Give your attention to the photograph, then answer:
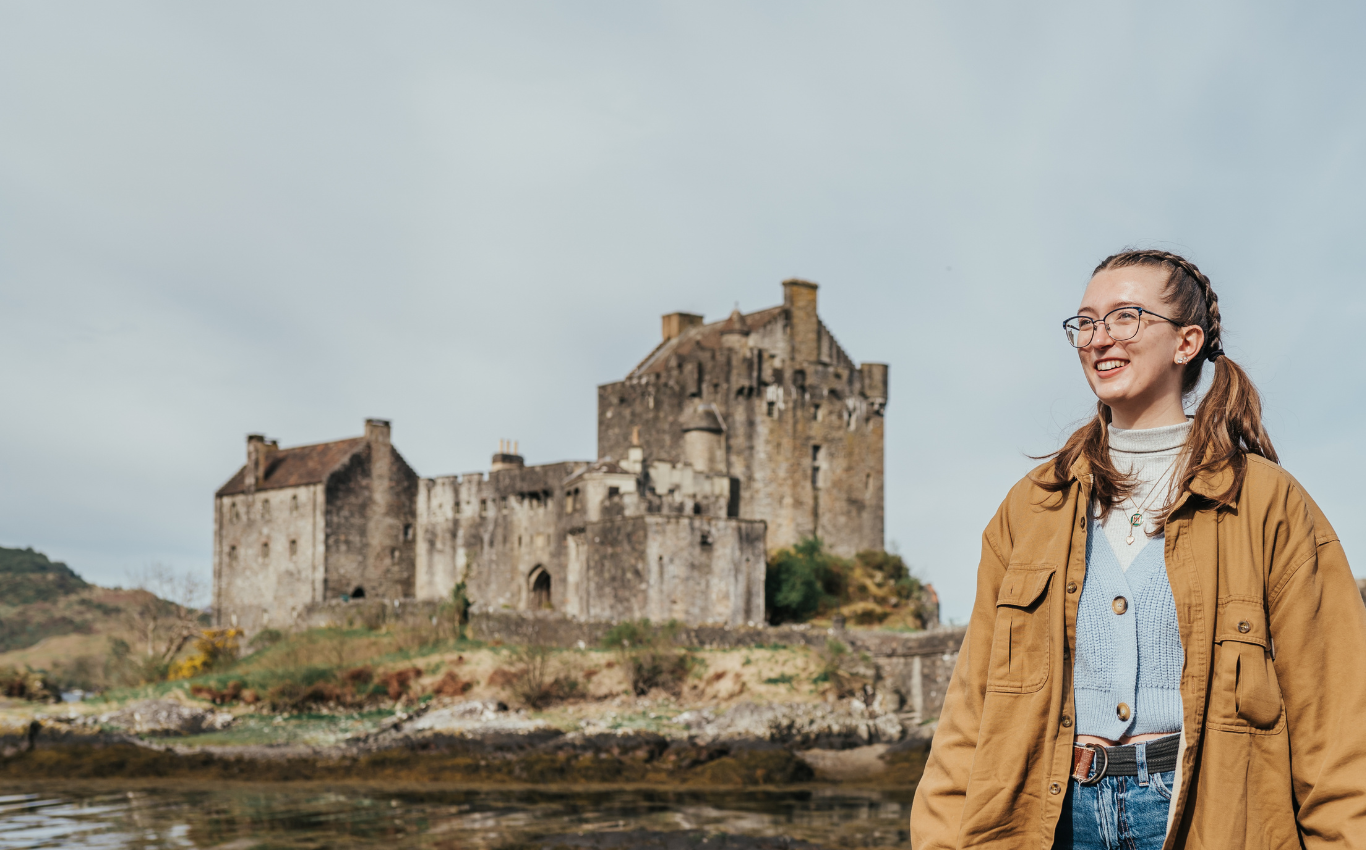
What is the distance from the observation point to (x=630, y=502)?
35.0m

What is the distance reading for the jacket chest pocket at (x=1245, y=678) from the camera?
2566 mm

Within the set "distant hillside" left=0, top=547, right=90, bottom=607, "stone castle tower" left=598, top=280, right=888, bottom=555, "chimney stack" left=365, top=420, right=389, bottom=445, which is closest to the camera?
"stone castle tower" left=598, top=280, right=888, bottom=555

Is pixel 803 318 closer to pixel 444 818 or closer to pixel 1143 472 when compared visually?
pixel 444 818

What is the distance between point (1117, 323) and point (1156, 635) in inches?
28.0

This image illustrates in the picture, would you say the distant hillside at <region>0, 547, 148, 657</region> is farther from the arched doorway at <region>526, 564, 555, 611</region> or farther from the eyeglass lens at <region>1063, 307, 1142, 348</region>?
the eyeglass lens at <region>1063, 307, 1142, 348</region>

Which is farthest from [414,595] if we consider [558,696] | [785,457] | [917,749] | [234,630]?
[917,749]

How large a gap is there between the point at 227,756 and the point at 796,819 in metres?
12.8

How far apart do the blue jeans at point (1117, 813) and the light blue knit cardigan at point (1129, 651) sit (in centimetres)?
11

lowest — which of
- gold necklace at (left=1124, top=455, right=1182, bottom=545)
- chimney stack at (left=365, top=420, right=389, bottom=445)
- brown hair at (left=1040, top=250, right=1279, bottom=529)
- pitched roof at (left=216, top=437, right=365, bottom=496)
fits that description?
gold necklace at (left=1124, top=455, right=1182, bottom=545)

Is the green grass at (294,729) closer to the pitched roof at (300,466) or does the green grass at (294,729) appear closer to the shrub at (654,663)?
the shrub at (654,663)

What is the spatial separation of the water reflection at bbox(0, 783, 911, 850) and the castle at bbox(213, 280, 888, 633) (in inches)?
507

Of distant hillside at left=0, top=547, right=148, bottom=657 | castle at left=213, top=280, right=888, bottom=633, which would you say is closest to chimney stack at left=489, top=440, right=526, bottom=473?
castle at left=213, top=280, right=888, bottom=633

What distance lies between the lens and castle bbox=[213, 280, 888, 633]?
3412 centimetres

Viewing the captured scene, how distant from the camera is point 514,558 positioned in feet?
136
